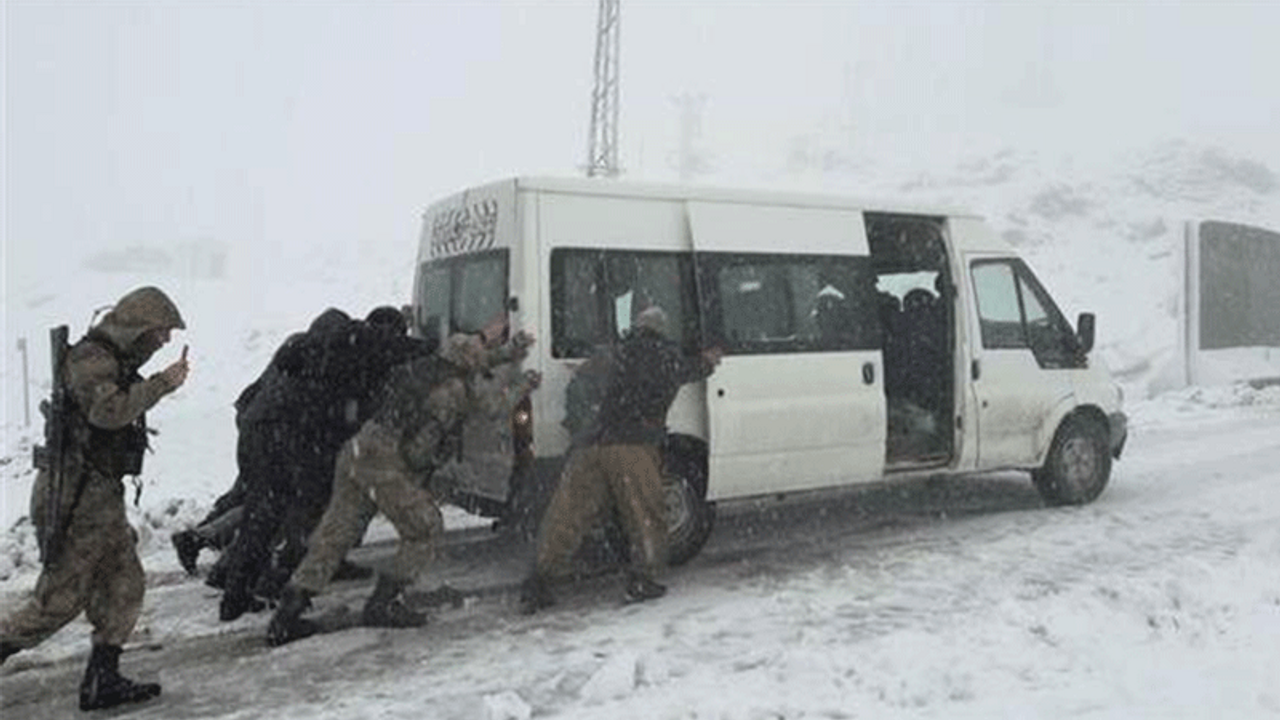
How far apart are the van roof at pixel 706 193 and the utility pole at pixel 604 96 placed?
59.4 feet

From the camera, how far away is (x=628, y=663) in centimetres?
511

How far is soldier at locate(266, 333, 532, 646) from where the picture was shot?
607cm

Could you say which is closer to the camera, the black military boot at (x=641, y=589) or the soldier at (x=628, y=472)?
the soldier at (x=628, y=472)

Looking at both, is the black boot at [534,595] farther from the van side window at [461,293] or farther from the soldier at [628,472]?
the van side window at [461,293]

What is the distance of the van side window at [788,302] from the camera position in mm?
7465

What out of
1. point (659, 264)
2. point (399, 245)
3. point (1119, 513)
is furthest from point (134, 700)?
point (399, 245)

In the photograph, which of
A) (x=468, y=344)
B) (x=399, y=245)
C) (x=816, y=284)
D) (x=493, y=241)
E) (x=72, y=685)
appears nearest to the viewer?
(x=72, y=685)

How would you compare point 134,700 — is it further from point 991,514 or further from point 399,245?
point 399,245

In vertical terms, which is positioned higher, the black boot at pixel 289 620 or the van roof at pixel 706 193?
the van roof at pixel 706 193

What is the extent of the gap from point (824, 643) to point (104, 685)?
3.33 meters

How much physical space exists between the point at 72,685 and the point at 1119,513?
289 inches

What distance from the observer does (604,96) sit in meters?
26.7

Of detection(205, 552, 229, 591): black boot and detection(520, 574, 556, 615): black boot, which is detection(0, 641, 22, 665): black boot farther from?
detection(520, 574, 556, 615): black boot

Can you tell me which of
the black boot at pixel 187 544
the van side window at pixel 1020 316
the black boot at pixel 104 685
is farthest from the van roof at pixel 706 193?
the black boot at pixel 104 685
